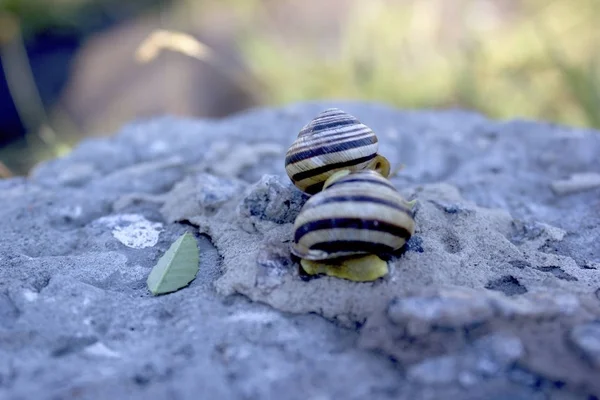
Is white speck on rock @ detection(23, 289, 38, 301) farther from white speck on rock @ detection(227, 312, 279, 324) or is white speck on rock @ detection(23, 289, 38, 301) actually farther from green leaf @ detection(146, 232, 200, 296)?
white speck on rock @ detection(227, 312, 279, 324)

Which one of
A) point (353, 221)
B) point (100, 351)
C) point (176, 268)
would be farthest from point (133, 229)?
point (353, 221)

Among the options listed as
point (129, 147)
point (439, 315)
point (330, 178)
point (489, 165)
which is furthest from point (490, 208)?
point (129, 147)

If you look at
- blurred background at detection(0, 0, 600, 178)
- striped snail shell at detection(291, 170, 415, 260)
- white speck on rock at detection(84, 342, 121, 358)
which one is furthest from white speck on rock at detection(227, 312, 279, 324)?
blurred background at detection(0, 0, 600, 178)

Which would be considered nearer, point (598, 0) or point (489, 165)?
point (489, 165)

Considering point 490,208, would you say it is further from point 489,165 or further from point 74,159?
point 74,159

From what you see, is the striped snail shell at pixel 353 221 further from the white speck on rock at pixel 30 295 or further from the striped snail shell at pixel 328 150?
the white speck on rock at pixel 30 295

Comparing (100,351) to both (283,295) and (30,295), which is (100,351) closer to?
(30,295)
